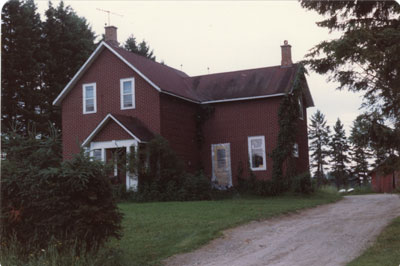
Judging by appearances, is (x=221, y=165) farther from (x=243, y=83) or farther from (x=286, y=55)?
(x=286, y=55)

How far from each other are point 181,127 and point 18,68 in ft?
49.6

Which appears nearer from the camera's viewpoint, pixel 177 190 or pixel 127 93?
pixel 177 190

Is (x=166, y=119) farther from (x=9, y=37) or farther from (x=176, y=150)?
(x=9, y=37)

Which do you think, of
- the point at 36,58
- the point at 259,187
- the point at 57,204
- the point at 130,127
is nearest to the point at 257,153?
the point at 259,187

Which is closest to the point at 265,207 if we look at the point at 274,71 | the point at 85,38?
the point at 274,71

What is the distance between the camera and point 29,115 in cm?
3569

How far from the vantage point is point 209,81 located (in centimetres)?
2936

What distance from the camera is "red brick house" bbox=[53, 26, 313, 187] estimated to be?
82.5ft

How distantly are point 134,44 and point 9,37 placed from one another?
60.0 ft

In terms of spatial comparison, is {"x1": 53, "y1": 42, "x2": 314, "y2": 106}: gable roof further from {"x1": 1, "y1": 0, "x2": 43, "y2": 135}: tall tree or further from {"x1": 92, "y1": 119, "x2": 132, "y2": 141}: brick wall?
{"x1": 1, "y1": 0, "x2": 43, "y2": 135}: tall tree

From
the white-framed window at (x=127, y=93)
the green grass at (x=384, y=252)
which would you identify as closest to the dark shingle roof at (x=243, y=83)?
the white-framed window at (x=127, y=93)

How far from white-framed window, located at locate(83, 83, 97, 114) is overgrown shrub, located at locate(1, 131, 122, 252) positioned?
17102 millimetres

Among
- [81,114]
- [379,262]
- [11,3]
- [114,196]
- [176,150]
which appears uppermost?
[11,3]

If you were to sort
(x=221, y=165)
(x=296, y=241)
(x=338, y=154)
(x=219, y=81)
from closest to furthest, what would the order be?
(x=296, y=241) < (x=221, y=165) < (x=219, y=81) < (x=338, y=154)
